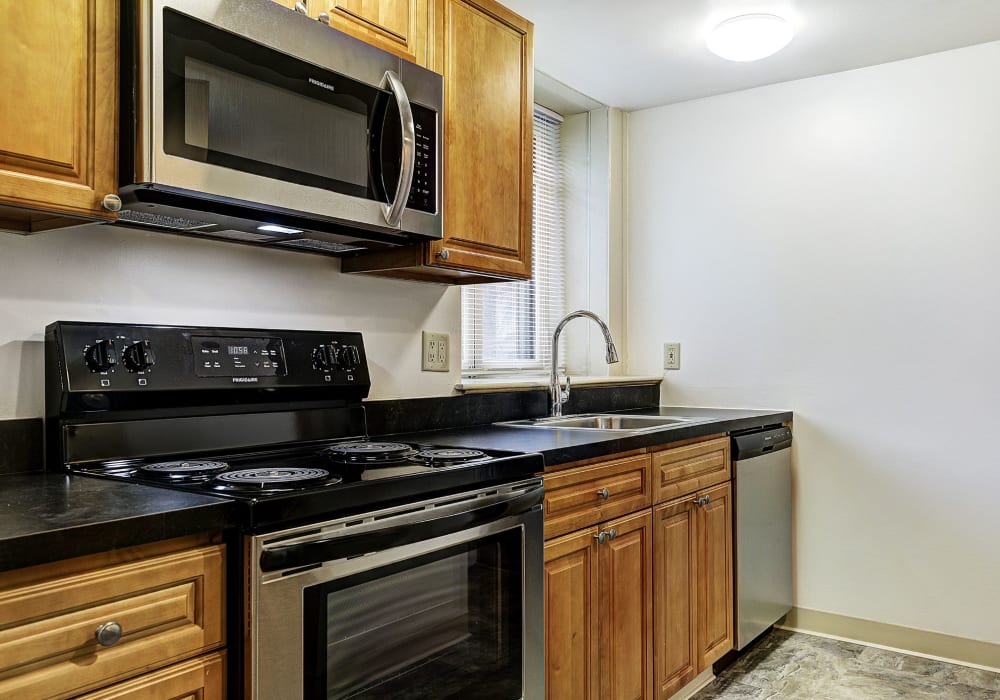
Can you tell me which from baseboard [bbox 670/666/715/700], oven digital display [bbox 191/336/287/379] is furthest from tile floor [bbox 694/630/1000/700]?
oven digital display [bbox 191/336/287/379]

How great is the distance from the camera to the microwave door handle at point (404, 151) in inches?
70.1

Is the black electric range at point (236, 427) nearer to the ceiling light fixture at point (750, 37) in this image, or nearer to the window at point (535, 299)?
the window at point (535, 299)

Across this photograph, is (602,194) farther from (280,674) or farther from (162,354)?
(280,674)

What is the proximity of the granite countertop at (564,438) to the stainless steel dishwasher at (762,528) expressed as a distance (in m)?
0.12

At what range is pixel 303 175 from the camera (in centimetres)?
162

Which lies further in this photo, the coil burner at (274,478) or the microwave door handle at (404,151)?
the microwave door handle at (404,151)

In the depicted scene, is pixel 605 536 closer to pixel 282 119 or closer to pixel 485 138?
pixel 485 138

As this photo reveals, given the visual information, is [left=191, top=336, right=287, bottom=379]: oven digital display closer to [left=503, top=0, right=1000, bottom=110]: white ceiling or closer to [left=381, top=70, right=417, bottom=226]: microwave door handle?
[left=381, top=70, right=417, bottom=226]: microwave door handle

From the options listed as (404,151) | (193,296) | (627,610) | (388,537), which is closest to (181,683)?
(388,537)

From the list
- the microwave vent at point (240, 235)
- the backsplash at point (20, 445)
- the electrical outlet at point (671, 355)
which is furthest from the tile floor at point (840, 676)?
the backsplash at point (20, 445)

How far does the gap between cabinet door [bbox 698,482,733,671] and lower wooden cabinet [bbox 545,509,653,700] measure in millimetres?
355

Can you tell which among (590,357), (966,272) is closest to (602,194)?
(590,357)

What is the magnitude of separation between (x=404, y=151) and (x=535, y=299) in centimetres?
166

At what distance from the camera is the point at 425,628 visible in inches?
58.4
